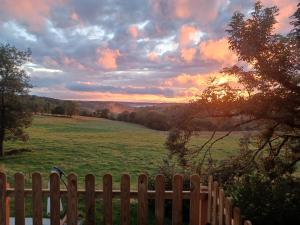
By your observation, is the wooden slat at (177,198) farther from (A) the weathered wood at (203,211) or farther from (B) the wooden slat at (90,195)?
(B) the wooden slat at (90,195)

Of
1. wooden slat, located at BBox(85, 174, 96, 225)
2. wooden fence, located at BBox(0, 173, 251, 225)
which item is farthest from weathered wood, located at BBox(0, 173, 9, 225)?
wooden slat, located at BBox(85, 174, 96, 225)

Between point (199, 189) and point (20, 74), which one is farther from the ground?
point (20, 74)

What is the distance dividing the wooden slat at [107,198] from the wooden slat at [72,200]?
44 centimetres

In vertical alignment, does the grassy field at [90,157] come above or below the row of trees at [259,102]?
below

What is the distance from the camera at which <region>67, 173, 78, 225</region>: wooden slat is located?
225 inches

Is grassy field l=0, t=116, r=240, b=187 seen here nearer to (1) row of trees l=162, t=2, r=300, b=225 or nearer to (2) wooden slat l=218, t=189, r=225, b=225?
(1) row of trees l=162, t=2, r=300, b=225

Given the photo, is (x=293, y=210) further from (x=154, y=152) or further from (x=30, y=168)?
(x=154, y=152)

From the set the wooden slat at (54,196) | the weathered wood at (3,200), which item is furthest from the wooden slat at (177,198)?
the weathered wood at (3,200)

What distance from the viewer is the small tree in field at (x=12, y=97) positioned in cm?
2455

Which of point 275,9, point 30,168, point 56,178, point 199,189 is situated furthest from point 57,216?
point 30,168

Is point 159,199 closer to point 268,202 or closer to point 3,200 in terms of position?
point 268,202

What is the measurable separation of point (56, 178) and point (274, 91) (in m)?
4.00

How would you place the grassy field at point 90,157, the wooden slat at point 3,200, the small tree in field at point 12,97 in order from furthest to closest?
the small tree in field at point 12,97
the grassy field at point 90,157
the wooden slat at point 3,200

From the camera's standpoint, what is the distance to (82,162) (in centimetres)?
1966
